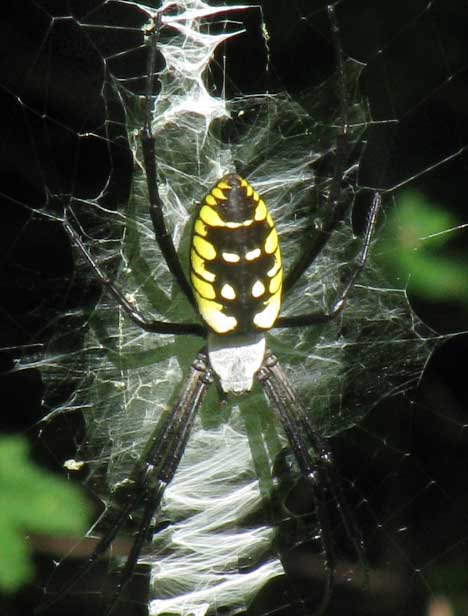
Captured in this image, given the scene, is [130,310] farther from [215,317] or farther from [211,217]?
[211,217]

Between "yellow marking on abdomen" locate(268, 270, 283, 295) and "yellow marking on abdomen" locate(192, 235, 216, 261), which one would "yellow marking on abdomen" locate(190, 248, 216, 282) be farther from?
"yellow marking on abdomen" locate(268, 270, 283, 295)

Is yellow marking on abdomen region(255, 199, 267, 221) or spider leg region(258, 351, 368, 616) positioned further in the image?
spider leg region(258, 351, 368, 616)

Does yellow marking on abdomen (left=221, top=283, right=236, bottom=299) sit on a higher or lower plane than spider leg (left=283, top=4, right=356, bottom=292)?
lower

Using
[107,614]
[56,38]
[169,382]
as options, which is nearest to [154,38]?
[56,38]

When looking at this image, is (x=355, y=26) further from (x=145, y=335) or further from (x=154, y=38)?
(x=145, y=335)

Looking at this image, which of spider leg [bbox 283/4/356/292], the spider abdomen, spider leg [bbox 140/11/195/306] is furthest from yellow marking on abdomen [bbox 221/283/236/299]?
spider leg [bbox 283/4/356/292]

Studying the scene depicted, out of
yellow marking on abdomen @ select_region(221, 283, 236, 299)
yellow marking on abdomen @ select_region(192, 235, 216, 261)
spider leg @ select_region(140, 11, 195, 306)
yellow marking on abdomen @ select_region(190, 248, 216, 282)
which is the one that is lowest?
yellow marking on abdomen @ select_region(221, 283, 236, 299)

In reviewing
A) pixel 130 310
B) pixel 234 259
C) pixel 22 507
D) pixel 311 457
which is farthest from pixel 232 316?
pixel 22 507

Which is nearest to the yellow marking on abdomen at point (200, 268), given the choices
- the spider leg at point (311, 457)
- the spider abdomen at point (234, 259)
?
the spider abdomen at point (234, 259)
